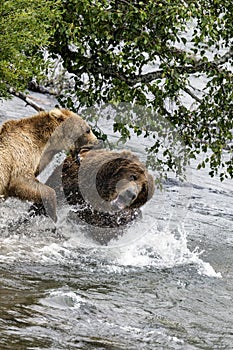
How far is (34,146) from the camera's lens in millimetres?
8914

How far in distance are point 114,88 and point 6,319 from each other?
5.99 meters

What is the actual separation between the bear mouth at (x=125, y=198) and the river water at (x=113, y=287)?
456 mm

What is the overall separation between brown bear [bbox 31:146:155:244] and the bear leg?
0.43 metres

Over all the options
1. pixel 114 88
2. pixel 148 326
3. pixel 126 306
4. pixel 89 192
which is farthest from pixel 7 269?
pixel 114 88

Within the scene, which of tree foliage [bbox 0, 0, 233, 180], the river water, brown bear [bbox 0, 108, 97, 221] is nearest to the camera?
the river water

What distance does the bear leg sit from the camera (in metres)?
8.70

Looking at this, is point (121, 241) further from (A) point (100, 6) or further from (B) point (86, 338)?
(B) point (86, 338)

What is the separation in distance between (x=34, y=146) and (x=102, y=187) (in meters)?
1.01

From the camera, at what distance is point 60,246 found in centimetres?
890

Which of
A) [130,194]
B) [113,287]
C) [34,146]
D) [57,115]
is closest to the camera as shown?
[113,287]

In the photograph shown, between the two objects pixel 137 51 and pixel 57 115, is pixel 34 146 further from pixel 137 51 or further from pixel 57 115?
pixel 137 51

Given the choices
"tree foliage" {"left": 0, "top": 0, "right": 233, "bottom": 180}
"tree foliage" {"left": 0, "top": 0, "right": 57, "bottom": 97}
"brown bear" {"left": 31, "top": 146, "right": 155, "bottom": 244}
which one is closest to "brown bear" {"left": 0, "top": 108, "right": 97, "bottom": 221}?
"brown bear" {"left": 31, "top": 146, "right": 155, "bottom": 244}

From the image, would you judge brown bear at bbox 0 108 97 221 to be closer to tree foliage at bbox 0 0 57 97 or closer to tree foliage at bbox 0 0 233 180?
tree foliage at bbox 0 0 57 97

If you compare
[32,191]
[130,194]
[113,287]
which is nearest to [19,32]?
[32,191]
